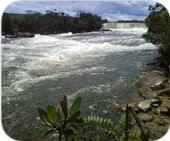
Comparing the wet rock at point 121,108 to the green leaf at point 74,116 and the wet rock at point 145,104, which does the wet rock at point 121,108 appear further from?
the green leaf at point 74,116

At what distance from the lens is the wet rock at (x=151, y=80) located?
2.19m

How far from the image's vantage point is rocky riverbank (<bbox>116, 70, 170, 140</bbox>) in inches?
70.1

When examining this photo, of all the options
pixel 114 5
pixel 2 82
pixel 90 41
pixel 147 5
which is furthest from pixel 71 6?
pixel 2 82

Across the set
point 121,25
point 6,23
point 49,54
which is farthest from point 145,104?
point 6,23

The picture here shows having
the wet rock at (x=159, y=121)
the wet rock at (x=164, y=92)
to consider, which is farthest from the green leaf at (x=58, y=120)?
the wet rock at (x=164, y=92)

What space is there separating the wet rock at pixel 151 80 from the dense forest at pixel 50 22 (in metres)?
0.76

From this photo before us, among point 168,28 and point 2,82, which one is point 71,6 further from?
point 168,28

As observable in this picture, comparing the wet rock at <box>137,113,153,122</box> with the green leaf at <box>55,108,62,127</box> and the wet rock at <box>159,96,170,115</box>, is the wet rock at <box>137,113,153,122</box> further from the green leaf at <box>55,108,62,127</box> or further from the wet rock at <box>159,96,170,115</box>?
the green leaf at <box>55,108,62,127</box>

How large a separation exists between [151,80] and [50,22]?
4.01 ft

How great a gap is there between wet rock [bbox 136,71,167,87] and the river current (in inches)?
2.7

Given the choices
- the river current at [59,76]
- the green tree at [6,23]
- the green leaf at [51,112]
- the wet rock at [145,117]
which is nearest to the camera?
the green leaf at [51,112]

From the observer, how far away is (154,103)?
2.06 metres

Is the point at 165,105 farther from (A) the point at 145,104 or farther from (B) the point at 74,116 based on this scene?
(B) the point at 74,116

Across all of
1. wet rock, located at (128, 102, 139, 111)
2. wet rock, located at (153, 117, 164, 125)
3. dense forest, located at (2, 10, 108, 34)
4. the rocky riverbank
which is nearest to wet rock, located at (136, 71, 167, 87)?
the rocky riverbank
